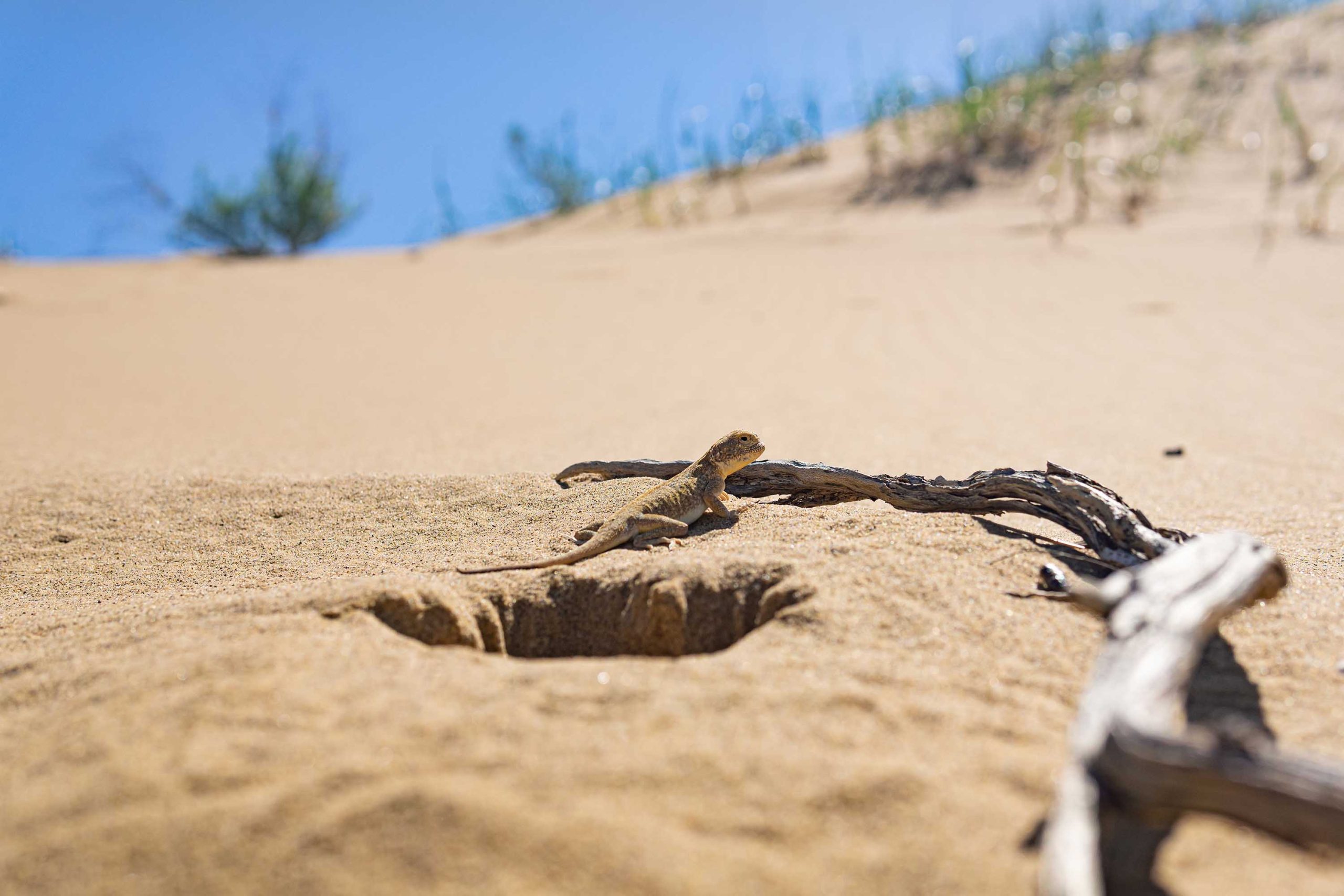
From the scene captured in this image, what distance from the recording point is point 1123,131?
14094mm

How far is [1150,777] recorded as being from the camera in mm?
1438

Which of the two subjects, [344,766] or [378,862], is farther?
[344,766]

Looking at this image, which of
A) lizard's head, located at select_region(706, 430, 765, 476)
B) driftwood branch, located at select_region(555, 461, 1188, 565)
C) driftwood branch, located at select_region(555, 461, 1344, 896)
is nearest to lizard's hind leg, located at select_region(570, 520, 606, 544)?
lizard's head, located at select_region(706, 430, 765, 476)

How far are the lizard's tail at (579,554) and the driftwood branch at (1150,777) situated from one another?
1808 millimetres

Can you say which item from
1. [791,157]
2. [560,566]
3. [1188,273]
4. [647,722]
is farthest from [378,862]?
[791,157]

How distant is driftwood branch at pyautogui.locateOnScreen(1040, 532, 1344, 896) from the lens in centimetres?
138

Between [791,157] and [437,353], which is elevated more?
[791,157]

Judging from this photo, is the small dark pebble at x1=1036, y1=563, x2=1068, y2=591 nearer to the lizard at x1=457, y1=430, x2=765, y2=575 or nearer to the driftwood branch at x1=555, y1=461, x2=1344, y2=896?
the driftwood branch at x1=555, y1=461, x2=1344, y2=896

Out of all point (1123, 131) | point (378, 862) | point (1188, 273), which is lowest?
point (1188, 273)

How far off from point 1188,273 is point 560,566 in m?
9.28

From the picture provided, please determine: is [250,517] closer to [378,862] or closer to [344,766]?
[344,766]

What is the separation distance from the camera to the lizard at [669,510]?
325 cm

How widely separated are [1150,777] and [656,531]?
220cm

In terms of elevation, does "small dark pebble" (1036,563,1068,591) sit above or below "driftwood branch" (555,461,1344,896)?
below
